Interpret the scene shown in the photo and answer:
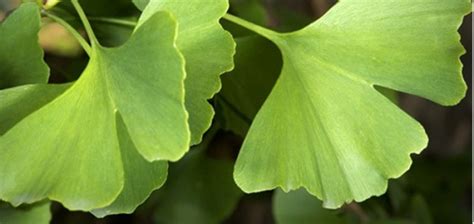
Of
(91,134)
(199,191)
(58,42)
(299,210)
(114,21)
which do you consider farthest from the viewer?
(58,42)

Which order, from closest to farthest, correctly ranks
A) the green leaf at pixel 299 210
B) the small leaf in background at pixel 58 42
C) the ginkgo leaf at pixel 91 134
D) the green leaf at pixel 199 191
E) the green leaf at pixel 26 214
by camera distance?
the ginkgo leaf at pixel 91 134 < the green leaf at pixel 26 214 < the green leaf at pixel 299 210 < the green leaf at pixel 199 191 < the small leaf in background at pixel 58 42

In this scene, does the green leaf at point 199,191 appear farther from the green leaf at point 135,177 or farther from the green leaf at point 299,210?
the green leaf at point 135,177

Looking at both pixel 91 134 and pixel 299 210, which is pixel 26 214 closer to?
pixel 91 134

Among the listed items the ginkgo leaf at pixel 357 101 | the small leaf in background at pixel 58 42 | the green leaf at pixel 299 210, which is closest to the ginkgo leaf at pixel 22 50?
the ginkgo leaf at pixel 357 101

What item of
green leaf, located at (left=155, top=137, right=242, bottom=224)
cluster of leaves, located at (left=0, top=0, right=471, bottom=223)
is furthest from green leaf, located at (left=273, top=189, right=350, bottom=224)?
cluster of leaves, located at (left=0, top=0, right=471, bottom=223)

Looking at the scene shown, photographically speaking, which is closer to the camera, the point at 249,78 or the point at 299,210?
the point at 249,78

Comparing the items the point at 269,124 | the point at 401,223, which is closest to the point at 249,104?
the point at 269,124

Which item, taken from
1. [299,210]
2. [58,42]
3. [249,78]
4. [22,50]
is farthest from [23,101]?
[58,42]
